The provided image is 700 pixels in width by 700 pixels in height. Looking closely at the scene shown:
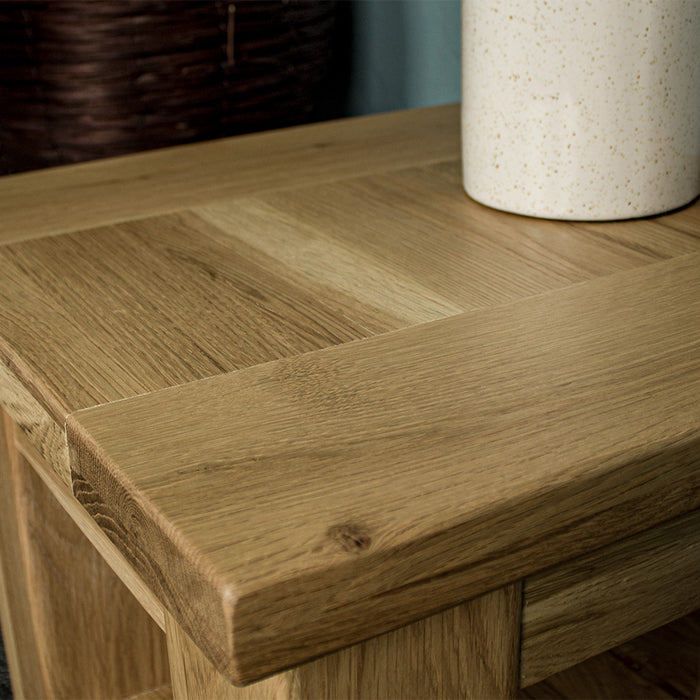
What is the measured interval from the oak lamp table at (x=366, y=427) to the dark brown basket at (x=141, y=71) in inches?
16.5

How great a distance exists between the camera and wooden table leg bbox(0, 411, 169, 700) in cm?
63

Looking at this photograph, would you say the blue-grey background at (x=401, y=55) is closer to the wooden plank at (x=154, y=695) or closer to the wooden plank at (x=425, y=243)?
the wooden plank at (x=425, y=243)

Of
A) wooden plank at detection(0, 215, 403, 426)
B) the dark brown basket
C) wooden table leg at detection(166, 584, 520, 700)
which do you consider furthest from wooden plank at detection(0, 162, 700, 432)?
the dark brown basket

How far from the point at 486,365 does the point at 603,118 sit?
0.67ft

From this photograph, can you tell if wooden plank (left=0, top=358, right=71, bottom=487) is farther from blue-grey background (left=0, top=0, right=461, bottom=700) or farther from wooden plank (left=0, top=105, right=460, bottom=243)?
blue-grey background (left=0, top=0, right=461, bottom=700)

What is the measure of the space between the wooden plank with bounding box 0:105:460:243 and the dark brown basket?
27 cm

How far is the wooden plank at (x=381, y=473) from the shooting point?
286 mm

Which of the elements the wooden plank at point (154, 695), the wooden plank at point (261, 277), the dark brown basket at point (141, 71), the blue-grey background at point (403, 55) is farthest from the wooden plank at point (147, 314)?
the blue-grey background at point (403, 55)

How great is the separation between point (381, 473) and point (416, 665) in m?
0.07

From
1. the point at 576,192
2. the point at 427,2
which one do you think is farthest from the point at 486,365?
the point at 427,2

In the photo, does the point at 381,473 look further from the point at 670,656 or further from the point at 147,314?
the point at 670,656

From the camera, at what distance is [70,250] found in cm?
55

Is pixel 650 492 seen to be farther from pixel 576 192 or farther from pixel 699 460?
pixel 576 192

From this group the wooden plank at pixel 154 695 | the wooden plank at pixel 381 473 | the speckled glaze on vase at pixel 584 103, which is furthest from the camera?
the wooden plank at pixel 154 695
